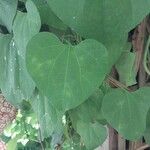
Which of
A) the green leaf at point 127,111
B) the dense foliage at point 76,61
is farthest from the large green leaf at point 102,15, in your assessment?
the green leaf at point 127,111

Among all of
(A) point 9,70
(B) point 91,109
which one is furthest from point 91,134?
(A) point 9,70

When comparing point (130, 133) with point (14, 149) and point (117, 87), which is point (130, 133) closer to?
point (117, 87)

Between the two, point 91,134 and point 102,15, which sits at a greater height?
point 102,15

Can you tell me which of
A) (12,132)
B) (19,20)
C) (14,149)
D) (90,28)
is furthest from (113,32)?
(12,132)

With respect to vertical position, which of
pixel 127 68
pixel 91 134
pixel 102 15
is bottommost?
pixel 91 134

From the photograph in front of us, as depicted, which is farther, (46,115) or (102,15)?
(46,115)

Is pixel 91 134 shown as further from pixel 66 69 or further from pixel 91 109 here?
pixel 66 69

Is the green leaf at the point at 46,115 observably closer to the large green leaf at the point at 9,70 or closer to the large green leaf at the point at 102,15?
the large green leaf at the point at 9,70
